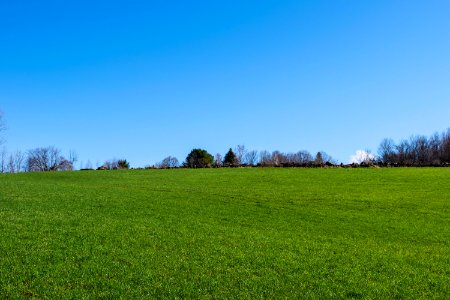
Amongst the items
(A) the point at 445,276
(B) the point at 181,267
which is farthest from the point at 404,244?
(B) the point at 181,267

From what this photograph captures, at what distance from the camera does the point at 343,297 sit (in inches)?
328

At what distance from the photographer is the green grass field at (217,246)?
8.52 metres

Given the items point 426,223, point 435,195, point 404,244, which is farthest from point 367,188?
point 404,244

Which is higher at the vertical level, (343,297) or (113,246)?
(113,246)

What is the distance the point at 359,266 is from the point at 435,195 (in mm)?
18555

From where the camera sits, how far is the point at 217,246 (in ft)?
37.9

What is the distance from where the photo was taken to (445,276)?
9812 mm

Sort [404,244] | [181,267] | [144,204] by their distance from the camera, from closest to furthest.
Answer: [181,267] → [404,244] → [144,204]

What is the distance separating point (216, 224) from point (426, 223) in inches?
358

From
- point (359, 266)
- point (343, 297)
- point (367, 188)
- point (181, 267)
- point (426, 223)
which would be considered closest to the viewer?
point (343, 297)

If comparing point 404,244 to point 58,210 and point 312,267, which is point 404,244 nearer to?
point 312,267

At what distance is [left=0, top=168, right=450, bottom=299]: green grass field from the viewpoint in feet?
28.0

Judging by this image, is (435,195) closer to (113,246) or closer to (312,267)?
(312,267)

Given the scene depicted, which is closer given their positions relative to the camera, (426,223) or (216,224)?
(216,224)
